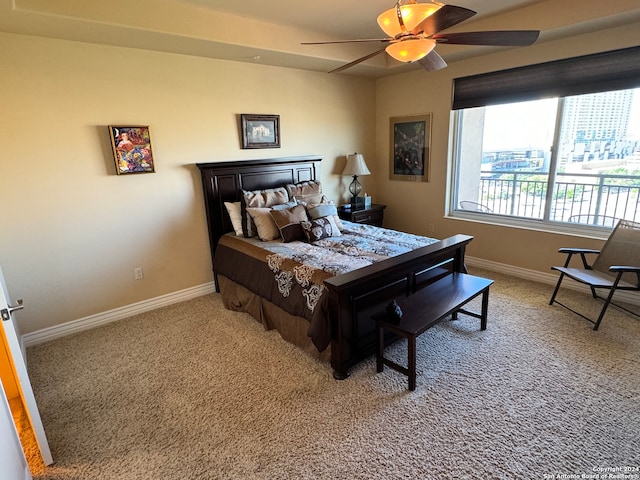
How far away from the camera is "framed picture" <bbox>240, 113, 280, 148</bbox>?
12.8 ft

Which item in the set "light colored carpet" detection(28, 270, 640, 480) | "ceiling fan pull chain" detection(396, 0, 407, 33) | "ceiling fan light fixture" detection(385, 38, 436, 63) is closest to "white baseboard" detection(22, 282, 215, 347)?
"light colored carpet" detection(28, 270, 640, 480)

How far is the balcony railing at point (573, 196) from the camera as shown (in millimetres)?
3604

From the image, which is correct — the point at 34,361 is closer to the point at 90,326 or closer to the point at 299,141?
the point at 90,326

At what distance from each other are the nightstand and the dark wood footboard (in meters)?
1.87

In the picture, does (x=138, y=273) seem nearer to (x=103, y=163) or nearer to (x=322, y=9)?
(x=103, y=163)

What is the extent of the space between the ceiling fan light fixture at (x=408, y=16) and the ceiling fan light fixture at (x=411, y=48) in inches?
2.4

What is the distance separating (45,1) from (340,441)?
3.30m

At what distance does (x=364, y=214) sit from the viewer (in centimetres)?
470

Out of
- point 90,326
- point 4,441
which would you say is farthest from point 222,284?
point 4,441

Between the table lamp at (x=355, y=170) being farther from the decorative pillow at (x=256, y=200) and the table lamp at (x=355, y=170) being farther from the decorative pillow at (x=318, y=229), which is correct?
the decorative pillow at (x=318, y=229)

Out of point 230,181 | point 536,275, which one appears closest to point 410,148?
point 536,275

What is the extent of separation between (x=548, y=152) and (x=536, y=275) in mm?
1358

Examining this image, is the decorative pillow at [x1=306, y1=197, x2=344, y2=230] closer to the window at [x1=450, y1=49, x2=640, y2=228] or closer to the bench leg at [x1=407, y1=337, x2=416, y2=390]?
the bench leg at [x1=407, y1=337, x2=416, y2=390]

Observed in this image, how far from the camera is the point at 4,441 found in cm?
138
